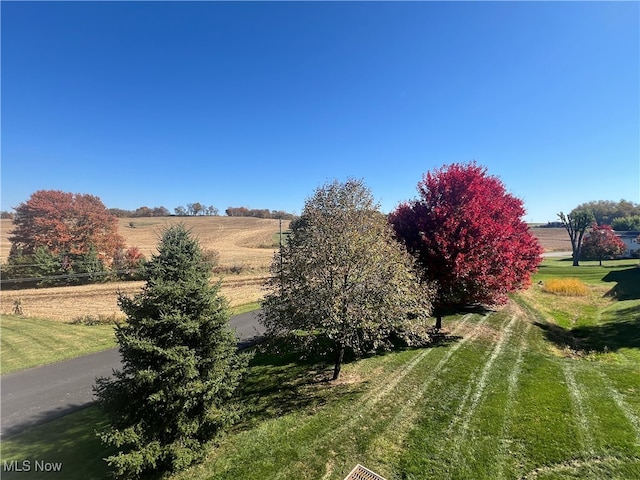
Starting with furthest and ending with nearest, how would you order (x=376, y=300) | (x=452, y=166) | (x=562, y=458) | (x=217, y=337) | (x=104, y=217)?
(x=104, y=217)
(x=452, y=166)
(x=376, y=300)
(x=217, y=337)
(x=562, y=458)

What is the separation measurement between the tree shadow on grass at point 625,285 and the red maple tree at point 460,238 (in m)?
15.0

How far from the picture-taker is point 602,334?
14.9 metres

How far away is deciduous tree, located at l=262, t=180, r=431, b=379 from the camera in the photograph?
895 cm

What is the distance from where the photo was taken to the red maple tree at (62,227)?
37.9 meters

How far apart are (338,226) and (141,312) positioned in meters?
5.78

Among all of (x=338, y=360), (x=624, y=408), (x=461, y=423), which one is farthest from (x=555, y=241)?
(x=461, y=423)

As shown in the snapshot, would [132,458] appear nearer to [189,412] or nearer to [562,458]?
[189,412]

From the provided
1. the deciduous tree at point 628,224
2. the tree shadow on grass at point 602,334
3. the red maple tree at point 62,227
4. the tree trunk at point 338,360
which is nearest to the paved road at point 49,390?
the tree trunk at point 338,360

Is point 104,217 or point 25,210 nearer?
point 25,210

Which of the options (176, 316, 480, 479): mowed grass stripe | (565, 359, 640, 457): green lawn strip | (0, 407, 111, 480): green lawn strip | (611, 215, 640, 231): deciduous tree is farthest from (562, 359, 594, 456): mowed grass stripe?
(611, 215, 640, 231): deciduous tree

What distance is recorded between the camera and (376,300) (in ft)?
30.2

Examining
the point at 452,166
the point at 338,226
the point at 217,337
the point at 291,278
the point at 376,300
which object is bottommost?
the point at 217,337

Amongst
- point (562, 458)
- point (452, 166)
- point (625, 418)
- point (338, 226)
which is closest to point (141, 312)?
point (338, 226)

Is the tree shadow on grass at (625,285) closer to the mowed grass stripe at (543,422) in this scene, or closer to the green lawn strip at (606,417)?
the green lawn strip at (606,417)
